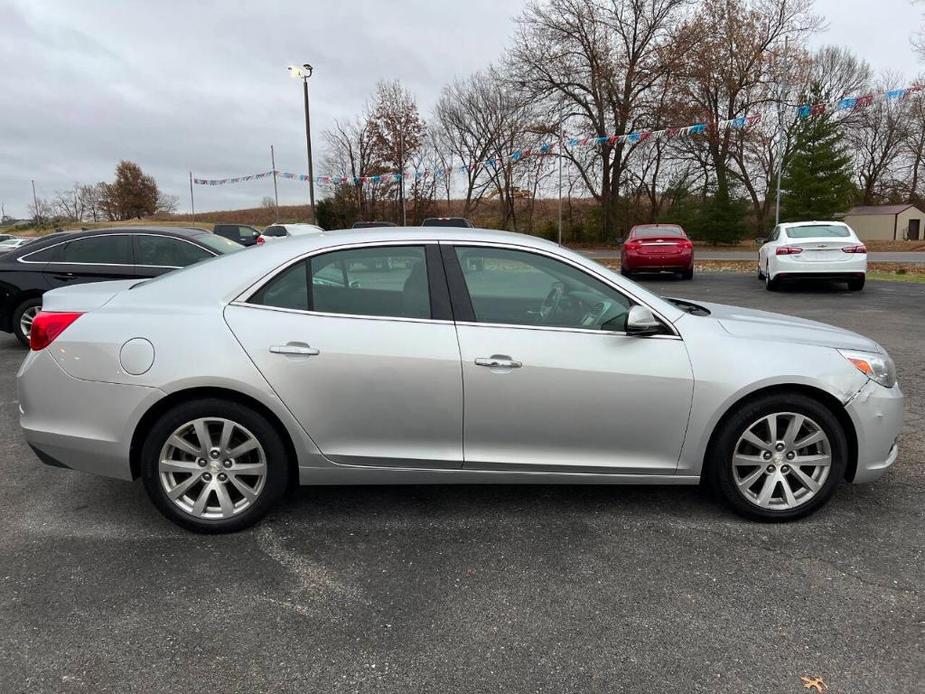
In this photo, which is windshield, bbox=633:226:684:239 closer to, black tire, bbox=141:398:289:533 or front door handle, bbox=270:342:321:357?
front door handle, bbox=270:342:321:357

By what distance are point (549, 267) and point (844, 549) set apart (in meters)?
1.99

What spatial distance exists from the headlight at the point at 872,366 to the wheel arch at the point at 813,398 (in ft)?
0.78

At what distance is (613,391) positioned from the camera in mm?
3086

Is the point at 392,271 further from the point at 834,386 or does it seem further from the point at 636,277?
the point at 636,277

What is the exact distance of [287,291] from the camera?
3191mm

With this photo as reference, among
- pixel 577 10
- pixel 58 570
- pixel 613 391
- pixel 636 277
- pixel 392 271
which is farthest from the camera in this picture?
pixel 577 10

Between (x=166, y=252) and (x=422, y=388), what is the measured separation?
6066mm

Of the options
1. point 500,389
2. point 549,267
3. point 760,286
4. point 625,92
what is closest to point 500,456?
point 500,389

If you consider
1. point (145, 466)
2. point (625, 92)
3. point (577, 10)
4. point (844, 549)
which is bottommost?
point (844, 549)

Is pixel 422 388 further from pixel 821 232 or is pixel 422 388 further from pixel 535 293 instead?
pixel 821 232

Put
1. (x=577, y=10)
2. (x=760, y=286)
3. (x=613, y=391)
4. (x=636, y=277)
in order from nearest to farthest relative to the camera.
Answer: (x=613, y=391) < (x=760, y=286) < (x=636, y=277) < (x=577, y=10)

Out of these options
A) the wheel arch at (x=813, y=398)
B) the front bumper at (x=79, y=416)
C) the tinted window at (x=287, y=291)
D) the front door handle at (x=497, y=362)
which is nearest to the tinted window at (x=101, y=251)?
the front bumper at (x=79, y=416)

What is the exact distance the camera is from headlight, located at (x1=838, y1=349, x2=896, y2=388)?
325 cm

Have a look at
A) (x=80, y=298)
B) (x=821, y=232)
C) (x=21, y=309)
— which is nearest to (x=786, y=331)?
(x=80, y=298)
